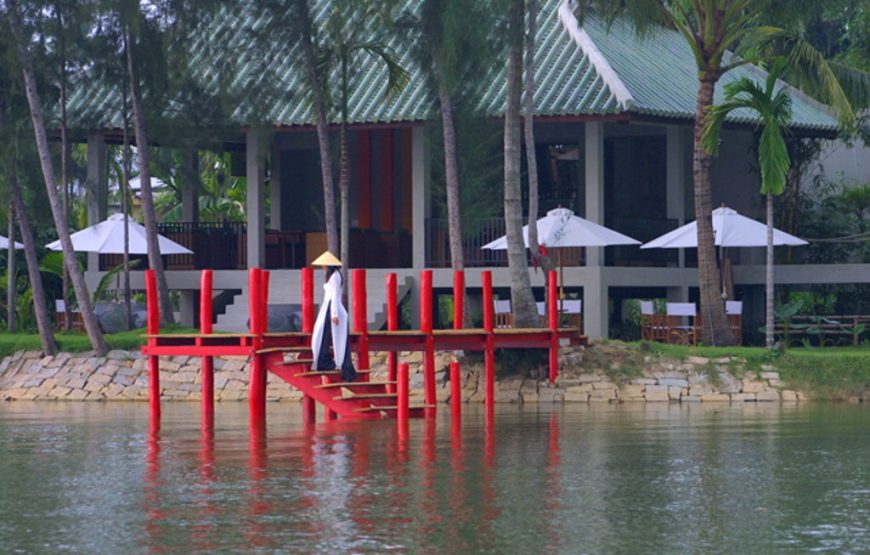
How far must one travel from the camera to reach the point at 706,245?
33719 millimetres

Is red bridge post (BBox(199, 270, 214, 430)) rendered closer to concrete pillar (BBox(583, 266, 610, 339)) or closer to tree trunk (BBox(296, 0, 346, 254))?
tree trunk (BBox(296, 0, 346, 254))

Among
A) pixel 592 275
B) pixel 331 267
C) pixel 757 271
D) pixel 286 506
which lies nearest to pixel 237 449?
pixel 331 267

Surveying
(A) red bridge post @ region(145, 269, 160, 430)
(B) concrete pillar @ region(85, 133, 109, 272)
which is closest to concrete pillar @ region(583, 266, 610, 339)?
(A) red bridge post @ region(145, 269, 160, 430)

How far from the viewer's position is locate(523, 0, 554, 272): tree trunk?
32156mm

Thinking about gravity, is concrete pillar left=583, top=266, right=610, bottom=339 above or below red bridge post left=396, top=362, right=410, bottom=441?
above

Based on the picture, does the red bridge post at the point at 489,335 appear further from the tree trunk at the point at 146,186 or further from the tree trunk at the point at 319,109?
the tree trunk at the point at 146,186

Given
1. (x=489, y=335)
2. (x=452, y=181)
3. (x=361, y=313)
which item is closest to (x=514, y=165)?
(x=452, y=181)

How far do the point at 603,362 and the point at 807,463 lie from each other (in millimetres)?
11298

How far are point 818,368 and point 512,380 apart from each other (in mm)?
5196

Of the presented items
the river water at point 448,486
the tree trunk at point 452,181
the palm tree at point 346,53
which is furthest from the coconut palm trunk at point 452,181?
the river water at point 448,486

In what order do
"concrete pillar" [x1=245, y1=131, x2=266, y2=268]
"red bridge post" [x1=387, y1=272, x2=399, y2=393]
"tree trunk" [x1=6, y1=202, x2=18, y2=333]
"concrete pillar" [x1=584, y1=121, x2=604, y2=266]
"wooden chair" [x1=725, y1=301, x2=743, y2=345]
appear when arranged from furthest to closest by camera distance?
"tree trunk" [x1=6, y1=202, x2=18, y2=333] → "concrete pillar" [x1=245, y1=131, x2=266, y2=268] → "concrete pillar" [x1=584, y1=121, x2=604, y2=266] → "wooden chair" [x1=725, y1=301, x2=743, y2=345] → "red bridge post" [x1=387, y1=272, x2=399, y2=393]

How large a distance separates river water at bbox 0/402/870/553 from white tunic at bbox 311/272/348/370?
3.67 feet

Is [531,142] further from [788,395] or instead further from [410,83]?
[788,395]

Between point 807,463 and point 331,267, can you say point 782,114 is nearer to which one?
point 331,267
